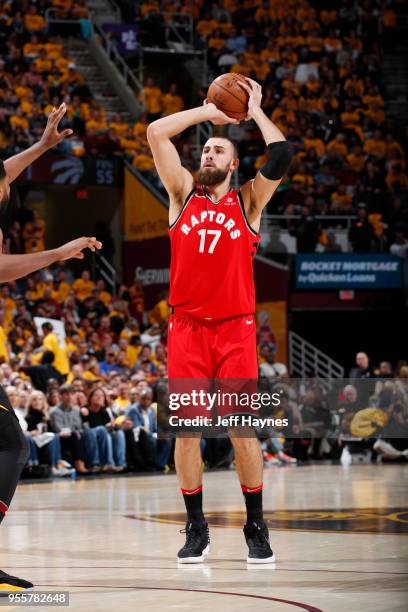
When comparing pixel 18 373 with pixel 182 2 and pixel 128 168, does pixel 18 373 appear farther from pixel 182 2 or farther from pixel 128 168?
pixel 182 2

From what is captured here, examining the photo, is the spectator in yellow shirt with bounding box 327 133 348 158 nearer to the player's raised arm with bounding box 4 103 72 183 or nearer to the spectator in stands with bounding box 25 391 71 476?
the spectator in stands with bounding box 25 391 71 476

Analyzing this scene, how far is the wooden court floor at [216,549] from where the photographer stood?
5.95 meters

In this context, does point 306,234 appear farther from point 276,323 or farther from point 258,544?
point 258,544

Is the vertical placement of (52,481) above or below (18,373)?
below

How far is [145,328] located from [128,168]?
13.4 ft

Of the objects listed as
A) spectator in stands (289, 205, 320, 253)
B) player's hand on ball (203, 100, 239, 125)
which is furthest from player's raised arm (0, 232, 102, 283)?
spectator in stands (289, 205, 320, 253)

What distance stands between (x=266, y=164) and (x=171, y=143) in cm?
60

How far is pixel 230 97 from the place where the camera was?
7.64 m

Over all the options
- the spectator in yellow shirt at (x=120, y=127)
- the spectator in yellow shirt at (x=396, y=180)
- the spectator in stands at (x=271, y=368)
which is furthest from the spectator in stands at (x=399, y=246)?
the spectator in yellow shirt at (x=120, y=127)

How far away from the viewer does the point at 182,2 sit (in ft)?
103

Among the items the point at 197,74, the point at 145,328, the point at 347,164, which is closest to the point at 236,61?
the point at 197,74

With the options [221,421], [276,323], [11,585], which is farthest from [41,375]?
[11,585]

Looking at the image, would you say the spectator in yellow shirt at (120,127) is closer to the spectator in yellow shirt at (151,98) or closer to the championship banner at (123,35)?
the spectator in yellow shirt at (151,98)

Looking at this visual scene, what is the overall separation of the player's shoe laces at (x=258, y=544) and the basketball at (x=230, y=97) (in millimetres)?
2509
